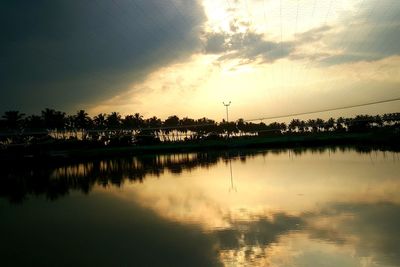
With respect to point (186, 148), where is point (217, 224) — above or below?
below

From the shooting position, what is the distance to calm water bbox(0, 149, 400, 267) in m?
10.1

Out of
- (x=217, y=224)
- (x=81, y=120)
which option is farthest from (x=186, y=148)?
(x=217, y=224)

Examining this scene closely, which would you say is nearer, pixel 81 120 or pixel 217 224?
pixel 217 224

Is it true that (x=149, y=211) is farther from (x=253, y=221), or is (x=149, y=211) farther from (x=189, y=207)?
(x=253, y=221)

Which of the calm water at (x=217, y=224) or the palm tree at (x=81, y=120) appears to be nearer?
the calm water at (x=217, y=224)

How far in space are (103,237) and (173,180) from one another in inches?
623

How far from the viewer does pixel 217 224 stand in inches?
532

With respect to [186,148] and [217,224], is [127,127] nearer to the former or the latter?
[186,148]

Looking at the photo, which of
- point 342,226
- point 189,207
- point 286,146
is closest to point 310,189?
point 189,207

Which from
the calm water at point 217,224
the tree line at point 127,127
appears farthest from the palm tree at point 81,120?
the calm water at point 217,224

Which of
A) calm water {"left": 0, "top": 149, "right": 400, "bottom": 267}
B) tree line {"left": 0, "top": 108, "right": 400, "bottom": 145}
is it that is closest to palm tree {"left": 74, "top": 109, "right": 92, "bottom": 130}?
tree line {"left": 0, "top": 108, "right": 400, "bottom": 145}

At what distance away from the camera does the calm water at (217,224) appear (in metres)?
10.1

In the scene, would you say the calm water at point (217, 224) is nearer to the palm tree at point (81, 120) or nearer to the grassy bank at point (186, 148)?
the grassy bank at point (186, 148)

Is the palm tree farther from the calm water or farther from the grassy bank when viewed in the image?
the calm water
